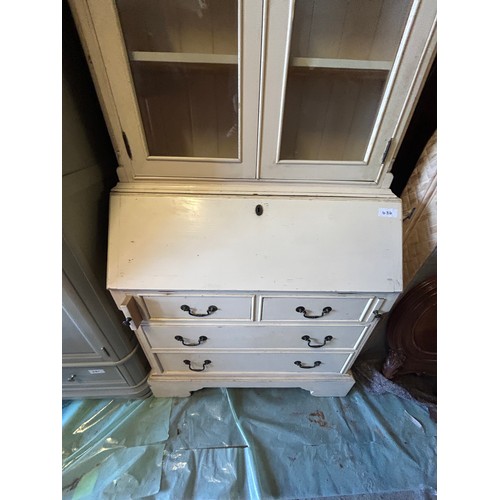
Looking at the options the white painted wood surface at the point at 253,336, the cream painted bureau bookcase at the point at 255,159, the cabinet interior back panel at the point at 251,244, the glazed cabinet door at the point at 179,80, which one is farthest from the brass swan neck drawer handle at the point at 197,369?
the glazed cabinet door at the point at 179,80

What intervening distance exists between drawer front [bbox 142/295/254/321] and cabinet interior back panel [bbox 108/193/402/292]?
0.19 feet

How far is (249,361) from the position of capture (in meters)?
1.05

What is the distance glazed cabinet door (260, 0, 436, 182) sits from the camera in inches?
23.0

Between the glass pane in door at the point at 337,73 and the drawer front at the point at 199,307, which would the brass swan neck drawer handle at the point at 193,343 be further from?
the glass pane in door at the point at 337,73

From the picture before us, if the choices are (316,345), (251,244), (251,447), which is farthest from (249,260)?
(251,447)

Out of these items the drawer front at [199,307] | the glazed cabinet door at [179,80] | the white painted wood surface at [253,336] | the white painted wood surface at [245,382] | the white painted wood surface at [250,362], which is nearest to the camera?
the glazed cabinet door at [179,80]

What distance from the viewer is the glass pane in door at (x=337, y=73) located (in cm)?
60

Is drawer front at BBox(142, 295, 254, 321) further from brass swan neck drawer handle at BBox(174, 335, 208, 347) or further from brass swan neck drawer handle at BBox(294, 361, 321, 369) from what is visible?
brass swan neck drawer handle at BBox(294, 361, 321, 369)

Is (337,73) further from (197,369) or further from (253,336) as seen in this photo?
(197,369)

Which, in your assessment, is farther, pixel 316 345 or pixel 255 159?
pixel 316 345

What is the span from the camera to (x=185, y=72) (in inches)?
26.6

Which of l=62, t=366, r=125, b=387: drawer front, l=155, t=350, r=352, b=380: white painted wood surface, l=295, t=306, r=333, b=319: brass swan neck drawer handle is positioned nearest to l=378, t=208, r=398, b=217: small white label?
l=295, t=306, r=333, b=319: brass swan neck drawer handle

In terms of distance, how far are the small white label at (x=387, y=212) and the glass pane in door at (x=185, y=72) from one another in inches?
19.2

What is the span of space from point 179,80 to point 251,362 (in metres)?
1.03
